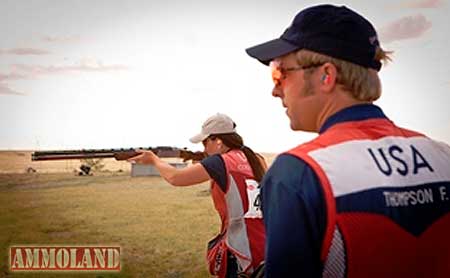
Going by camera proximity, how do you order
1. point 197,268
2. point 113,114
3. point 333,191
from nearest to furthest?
point 333,191 < point 197,268 < point 113,114

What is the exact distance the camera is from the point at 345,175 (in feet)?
1.90

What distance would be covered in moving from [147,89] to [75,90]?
421mm

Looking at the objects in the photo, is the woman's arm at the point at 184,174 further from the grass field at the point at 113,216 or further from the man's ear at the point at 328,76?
the man's ear at the point at 328,76

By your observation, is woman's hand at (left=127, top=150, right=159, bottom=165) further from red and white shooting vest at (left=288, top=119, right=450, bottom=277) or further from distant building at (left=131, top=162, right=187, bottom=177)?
red and white shooting vest at (left=288, top=119, right=450, bottom=277)

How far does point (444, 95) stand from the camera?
9.20 feet

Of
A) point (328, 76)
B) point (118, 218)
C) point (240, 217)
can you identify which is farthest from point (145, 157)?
point (328, 76)

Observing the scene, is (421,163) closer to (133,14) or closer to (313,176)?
(313,176)

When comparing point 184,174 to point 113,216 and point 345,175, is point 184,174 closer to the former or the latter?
point 113,216

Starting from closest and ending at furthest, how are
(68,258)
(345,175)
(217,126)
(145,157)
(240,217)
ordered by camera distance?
(345,175) < (240,217) < (217,126) < (145,157) < (68,258)

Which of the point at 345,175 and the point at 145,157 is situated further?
the point at 145,157

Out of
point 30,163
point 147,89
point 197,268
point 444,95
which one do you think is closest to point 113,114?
point 147,89

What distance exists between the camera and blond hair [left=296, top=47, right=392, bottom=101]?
25.7 inches

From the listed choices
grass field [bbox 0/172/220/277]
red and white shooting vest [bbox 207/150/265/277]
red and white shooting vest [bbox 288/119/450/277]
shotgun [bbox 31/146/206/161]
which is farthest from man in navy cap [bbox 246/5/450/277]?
grass field [bbox 0/172/220/277]

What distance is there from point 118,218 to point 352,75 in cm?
224
